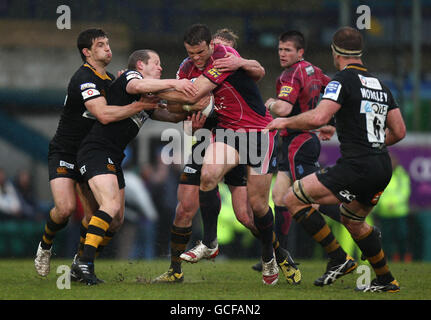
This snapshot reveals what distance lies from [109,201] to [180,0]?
1886 centimetres

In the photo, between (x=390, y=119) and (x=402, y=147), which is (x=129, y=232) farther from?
(x=390, y=119)

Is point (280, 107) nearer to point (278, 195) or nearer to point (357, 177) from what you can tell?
point (278, 195)

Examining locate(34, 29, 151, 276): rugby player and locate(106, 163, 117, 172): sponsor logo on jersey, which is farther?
locate(34, 29, 151, 276): rugby player

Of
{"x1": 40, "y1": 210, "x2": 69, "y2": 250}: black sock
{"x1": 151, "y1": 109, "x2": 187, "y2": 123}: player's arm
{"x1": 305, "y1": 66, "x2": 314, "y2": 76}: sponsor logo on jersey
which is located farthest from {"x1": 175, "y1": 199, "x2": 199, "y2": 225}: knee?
{"x1": 305, "y1": 66, "x2": 314, "y2": 76}: sponsor logo on jersey

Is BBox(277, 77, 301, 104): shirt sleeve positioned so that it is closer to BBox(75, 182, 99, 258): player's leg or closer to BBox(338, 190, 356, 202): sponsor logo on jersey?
BBox(338, 190, 356, 202): sponsor logo on jersey

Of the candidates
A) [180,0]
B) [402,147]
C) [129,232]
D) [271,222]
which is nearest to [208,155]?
[271,222]

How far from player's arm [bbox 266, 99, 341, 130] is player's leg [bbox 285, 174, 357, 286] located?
0.58 meters

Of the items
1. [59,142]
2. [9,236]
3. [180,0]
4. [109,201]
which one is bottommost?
[9,236]

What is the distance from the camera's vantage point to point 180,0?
86.6 feet

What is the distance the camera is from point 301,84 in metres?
Answer: 10.3

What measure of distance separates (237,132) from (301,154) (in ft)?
5.65

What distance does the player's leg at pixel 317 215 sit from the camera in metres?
8.01

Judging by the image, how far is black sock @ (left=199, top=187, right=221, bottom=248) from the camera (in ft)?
29.2

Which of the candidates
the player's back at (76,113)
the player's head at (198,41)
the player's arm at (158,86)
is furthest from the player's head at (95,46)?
the player's head at (198,41)
